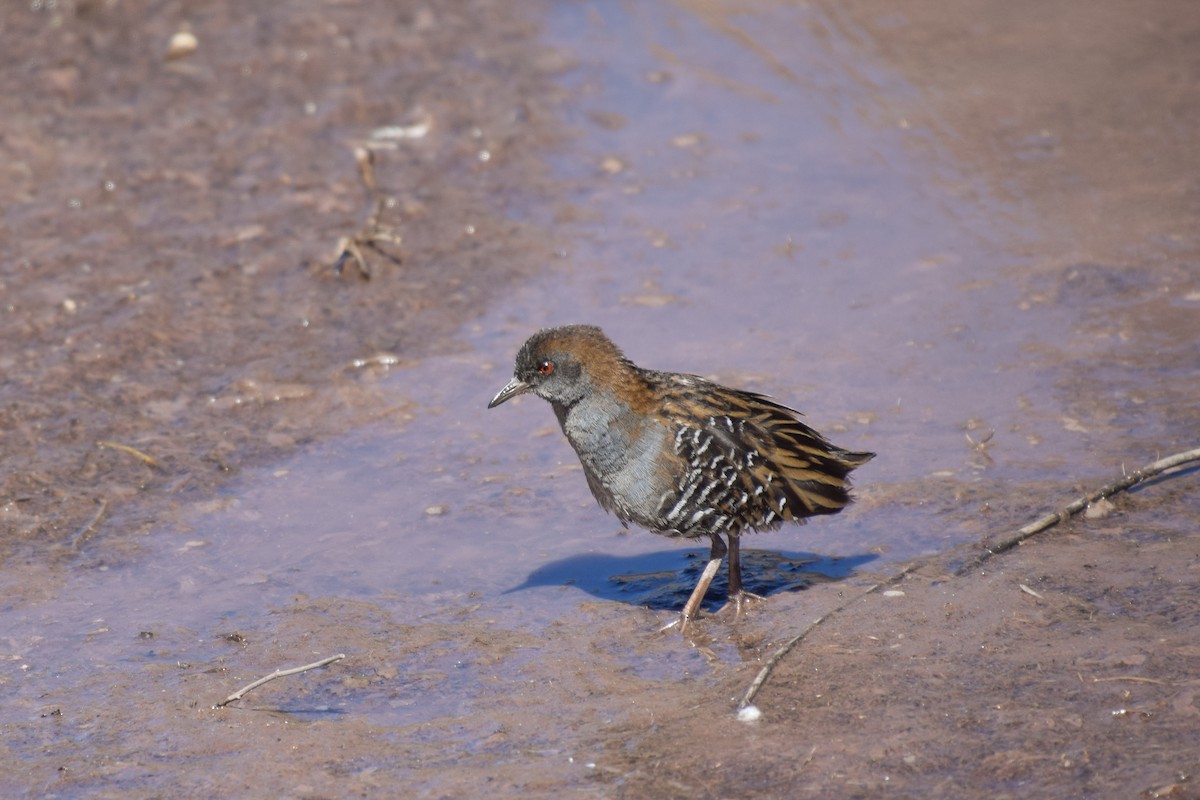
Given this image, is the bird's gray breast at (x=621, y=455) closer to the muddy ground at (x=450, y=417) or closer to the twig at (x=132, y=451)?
the muddy ground at (x=450, y=417)

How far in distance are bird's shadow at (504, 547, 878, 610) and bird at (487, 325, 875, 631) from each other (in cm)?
21

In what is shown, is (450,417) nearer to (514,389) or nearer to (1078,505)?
(514,389)

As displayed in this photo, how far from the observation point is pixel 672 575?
610 centimetres

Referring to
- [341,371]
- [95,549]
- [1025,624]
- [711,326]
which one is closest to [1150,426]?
[1025,624]

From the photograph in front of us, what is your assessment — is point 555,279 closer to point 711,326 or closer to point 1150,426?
point 711,326

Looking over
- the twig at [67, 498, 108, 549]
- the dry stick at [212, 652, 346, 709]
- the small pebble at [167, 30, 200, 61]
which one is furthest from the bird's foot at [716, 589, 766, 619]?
the small pebble at [167, 30, 200, 61]

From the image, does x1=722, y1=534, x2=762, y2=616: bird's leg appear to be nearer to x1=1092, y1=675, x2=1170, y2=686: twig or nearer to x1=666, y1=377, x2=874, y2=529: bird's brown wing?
x1=666, y1=377, x2=874, y2=529: bird's brown wing

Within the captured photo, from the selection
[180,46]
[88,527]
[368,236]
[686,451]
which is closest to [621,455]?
[686,451]

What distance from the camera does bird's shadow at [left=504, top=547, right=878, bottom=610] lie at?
5.84 metres

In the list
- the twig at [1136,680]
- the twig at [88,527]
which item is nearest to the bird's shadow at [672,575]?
the twig at [1136,680]

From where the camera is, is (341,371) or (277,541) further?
(341,371)

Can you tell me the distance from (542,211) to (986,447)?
150 inches

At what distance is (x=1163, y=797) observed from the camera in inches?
157

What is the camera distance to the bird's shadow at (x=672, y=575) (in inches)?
230
